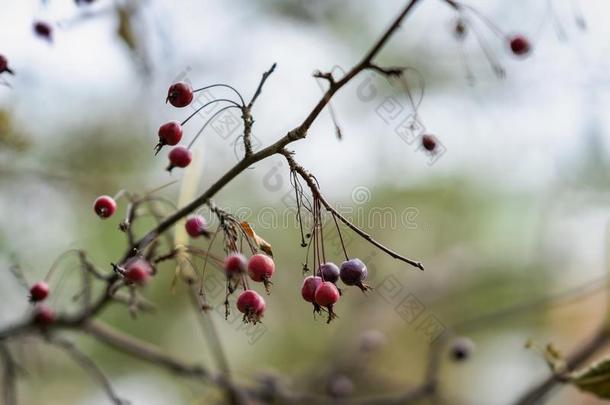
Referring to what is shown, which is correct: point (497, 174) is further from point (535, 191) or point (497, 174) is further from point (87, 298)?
point (87, 298)

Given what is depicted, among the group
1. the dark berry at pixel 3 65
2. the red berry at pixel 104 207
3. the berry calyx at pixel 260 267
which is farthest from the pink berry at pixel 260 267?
the dark berry at pixel 3 65

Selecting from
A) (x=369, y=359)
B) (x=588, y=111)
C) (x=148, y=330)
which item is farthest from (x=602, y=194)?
(x=148, y=330)

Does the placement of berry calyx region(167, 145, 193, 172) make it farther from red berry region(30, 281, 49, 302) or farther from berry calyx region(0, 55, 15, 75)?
red berry region(30, 281, 49, 302)

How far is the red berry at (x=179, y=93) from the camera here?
1.64m

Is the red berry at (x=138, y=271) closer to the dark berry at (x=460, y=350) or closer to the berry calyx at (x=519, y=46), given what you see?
the berry calyx at (x=519, y=46)

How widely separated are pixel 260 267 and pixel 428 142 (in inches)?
32.5

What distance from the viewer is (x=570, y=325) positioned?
19.8 feet

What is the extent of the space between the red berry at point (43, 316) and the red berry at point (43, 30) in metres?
1.10

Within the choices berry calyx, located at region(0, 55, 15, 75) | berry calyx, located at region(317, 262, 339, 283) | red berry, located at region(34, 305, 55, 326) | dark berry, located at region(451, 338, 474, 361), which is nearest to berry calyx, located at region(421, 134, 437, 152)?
berry calyx, located at region(317, 262, 339, 283)

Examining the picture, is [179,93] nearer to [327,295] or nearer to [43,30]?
[327,295]

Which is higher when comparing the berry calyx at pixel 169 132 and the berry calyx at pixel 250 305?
the berry calyx at pixel 169 132

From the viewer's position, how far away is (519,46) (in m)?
2.50

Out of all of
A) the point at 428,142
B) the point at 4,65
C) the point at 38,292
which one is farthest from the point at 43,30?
the point at 428,142

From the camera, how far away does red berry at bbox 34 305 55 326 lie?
240 cm
